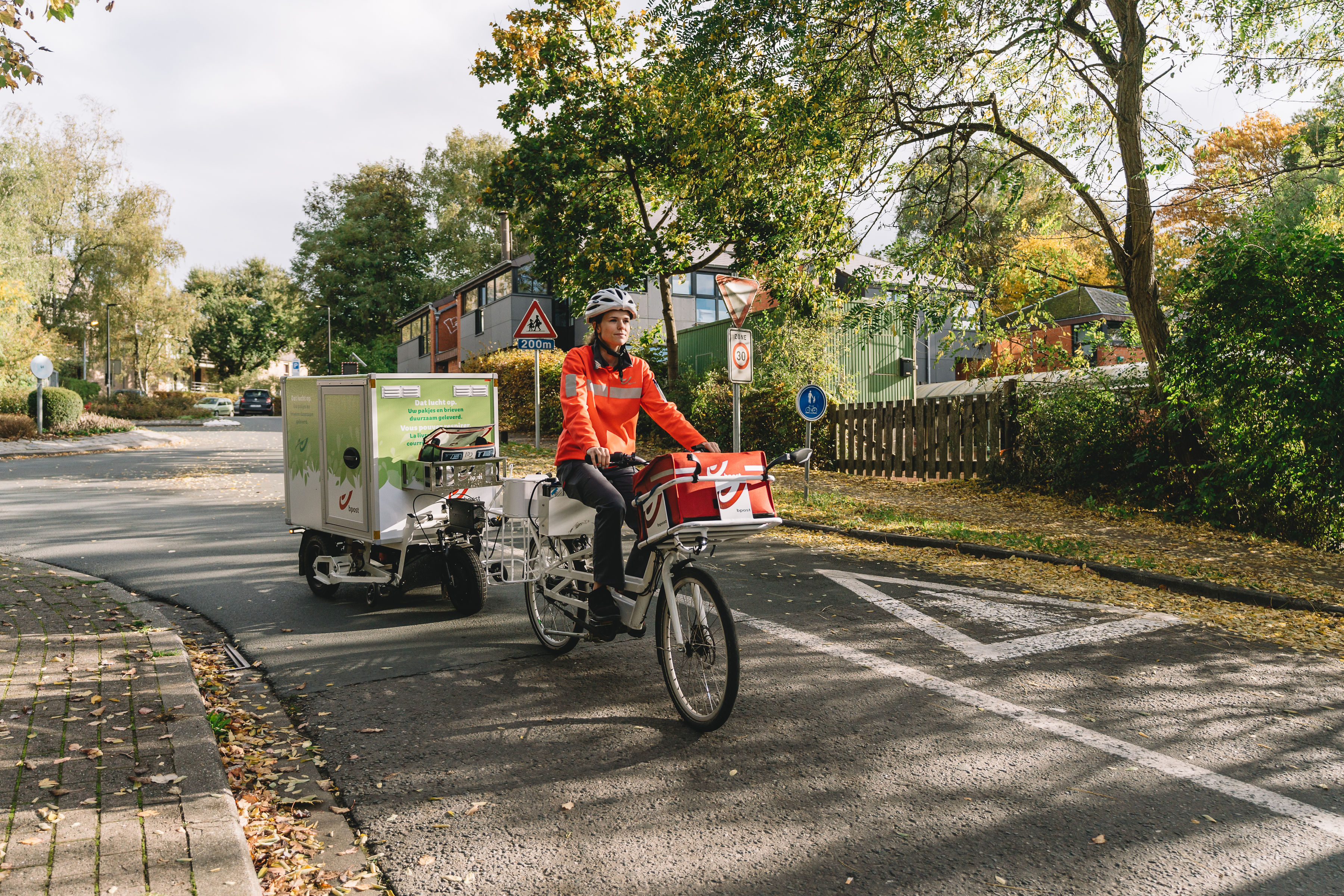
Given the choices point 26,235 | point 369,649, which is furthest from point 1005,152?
point 26,235

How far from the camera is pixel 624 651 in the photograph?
5426 millimetres

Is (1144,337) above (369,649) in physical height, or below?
above

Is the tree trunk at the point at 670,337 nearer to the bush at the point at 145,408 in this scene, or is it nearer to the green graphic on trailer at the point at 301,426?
the green graphic on trailer at the point at 301,426

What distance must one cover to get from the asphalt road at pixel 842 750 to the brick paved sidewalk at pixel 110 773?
1.70 ft

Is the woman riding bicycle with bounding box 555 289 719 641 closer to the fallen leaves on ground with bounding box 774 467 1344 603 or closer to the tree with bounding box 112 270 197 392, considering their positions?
the fallen leaves on ground with bounding box 774 467 1344 603

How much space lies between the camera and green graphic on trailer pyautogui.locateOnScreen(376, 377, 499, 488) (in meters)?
6.34

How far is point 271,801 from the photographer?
132 inches

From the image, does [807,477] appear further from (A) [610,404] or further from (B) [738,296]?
(A) [610,404]

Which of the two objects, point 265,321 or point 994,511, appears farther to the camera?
point 265,321

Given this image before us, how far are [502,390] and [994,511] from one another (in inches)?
702

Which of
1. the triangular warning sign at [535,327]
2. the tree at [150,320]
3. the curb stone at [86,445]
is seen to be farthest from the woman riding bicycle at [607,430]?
the tree at [150,320]

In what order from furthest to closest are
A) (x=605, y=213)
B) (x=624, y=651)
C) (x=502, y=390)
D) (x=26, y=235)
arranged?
(x=26, y=235), (x=502, y=390), (x=605, y=213), (x=624, y=651)

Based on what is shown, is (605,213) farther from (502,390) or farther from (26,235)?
(26,235)

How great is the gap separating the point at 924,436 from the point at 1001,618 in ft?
30.8
